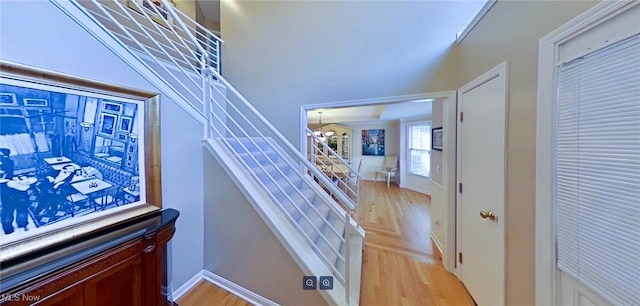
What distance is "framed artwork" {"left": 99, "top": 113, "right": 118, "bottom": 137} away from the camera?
4.42 feet

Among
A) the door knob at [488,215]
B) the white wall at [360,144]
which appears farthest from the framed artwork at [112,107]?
the white wall at [360,144]

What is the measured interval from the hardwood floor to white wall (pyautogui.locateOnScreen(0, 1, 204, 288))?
68.2 inches

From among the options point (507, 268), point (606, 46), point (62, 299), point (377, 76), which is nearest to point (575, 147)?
point (606, 46)

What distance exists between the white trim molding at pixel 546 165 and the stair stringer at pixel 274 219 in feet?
3.80

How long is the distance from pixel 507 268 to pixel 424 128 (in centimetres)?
521

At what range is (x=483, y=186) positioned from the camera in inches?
67.7

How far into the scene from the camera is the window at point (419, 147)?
5843mm

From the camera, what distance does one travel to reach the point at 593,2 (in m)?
0.88

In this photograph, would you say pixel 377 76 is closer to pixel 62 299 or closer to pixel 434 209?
pixel 434 209

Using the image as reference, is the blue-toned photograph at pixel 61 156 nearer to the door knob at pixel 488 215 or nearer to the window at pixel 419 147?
the door knob at pixel 488 215

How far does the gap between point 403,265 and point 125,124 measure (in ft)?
9.76

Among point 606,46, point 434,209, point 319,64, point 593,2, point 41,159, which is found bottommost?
point 434,209

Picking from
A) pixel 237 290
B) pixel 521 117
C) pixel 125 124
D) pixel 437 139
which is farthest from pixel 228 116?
pixel 437 139

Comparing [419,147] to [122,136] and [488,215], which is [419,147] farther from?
[122,136]
